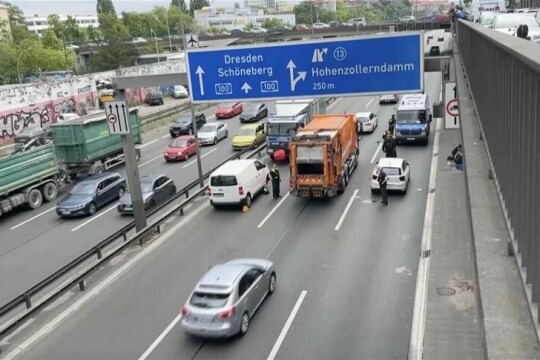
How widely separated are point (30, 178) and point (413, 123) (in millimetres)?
20145

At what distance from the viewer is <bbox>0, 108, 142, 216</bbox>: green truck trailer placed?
25.3 metres

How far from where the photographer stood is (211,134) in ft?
127

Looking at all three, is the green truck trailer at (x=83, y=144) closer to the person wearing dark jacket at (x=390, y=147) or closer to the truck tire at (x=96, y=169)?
the truck tire at (x=96, y=169)

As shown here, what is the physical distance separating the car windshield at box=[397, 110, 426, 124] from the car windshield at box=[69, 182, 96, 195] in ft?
56.1

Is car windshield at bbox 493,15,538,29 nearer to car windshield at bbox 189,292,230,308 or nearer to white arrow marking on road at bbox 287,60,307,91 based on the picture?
white arrow marking on road at bbox 287,60,307,91

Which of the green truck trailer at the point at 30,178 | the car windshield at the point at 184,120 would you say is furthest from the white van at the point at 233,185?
the car windshield at the point at 184,120

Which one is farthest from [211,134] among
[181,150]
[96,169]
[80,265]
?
[80,265]

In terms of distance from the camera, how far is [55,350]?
43.0ft

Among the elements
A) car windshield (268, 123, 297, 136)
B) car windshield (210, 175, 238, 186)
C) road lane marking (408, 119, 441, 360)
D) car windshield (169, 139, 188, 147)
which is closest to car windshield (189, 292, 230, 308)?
road lane marking (408, 119, 441, 360)

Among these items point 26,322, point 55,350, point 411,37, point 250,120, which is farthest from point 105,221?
point 250,120

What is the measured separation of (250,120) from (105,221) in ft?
81.5

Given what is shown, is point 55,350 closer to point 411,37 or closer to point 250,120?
point 411,37

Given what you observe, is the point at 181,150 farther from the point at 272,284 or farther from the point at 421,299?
the point at 421,299

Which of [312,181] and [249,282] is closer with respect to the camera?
[249,282]
